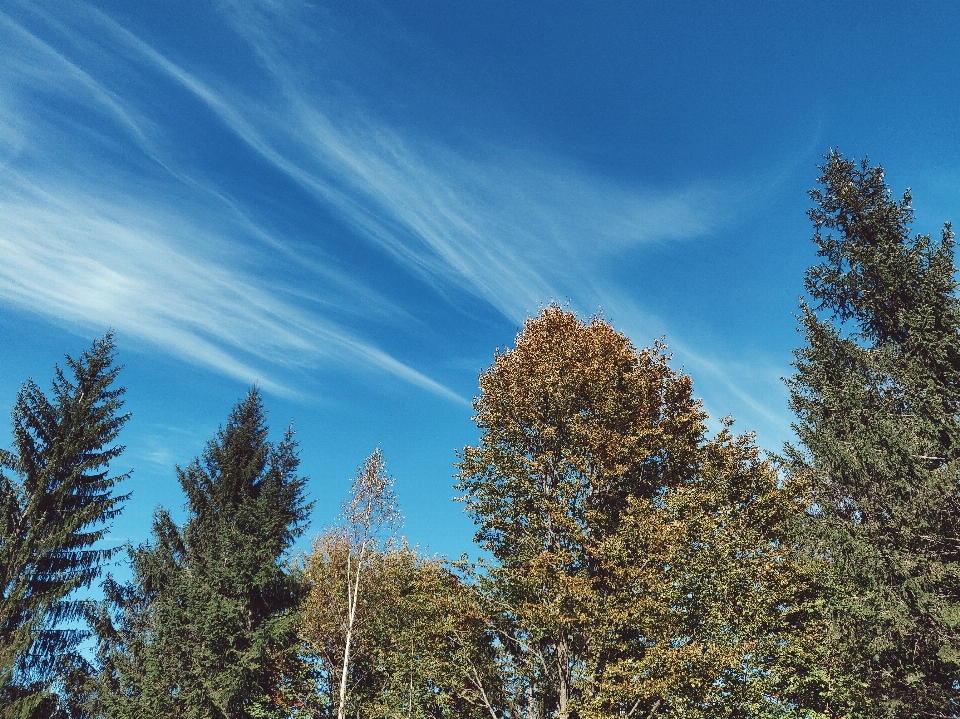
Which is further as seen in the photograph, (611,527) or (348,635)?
(348,635)

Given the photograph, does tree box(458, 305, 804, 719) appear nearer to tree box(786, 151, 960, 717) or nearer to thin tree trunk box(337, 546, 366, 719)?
tree box(786, 151, 960, 717)

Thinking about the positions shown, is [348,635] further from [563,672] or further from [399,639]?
[563,672]

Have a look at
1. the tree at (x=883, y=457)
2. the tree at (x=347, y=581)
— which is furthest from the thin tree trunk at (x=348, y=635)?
the tree at (x=883, y=457)

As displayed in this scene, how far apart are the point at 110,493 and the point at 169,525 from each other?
9.69 ft

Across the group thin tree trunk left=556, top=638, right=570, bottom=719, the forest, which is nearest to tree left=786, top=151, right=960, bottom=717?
the forest

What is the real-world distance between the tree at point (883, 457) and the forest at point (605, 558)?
0.24ft

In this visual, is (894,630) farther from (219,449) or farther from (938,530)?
(219,449)

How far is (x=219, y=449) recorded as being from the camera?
893 inches

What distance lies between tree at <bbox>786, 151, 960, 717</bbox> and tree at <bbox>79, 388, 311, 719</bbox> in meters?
17.5

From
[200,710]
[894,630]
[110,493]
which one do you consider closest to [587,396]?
[894,630]

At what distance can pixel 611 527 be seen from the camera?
12836 millimetres

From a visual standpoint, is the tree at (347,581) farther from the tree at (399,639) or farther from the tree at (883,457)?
the tree at (883,457)

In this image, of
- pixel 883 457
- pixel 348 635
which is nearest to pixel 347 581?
pixel 348 635

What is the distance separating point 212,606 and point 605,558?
1409 cm
